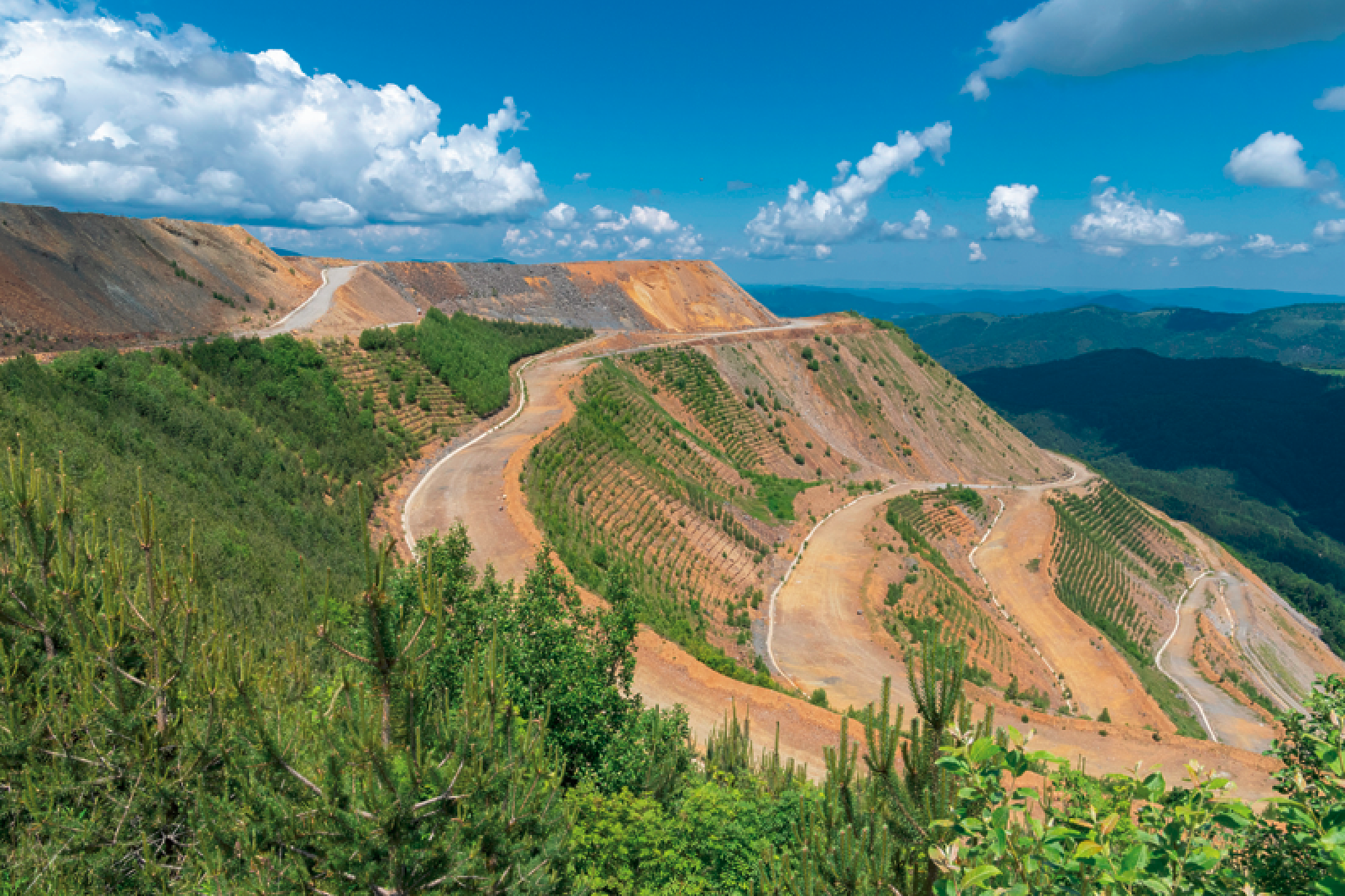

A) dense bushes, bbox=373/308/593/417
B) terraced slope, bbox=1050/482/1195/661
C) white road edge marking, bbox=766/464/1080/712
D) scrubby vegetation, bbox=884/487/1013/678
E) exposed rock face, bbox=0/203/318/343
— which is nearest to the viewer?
white road edge marking, bbox=766/464/1080/712

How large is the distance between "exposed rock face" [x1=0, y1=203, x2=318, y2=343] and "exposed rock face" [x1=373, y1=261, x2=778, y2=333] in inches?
557

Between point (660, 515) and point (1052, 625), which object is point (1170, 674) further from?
point (660, 515)

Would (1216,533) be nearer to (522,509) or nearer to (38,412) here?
(522,509)

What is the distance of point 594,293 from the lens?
229 ft

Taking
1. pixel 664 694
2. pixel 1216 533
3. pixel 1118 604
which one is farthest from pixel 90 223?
pixel 1216 533

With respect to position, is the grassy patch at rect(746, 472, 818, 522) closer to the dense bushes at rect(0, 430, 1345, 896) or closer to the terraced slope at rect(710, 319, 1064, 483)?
the terraced slope at rect(710, 319, 1064, 483)

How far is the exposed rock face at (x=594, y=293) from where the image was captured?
6153 centimetres

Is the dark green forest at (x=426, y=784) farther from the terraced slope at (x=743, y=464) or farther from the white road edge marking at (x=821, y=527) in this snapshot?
the white road edge marking at (x=821, y=527)

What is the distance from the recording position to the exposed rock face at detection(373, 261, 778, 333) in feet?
202

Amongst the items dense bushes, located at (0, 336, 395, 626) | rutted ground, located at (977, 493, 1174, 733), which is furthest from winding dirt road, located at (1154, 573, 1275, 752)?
dense bushes, located at (0, 336, 395, 626)

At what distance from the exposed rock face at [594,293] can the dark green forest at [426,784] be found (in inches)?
2162

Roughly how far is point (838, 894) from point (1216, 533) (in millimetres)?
152992

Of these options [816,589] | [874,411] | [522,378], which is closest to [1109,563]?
[874,411]

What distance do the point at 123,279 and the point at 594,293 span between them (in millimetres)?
40331
